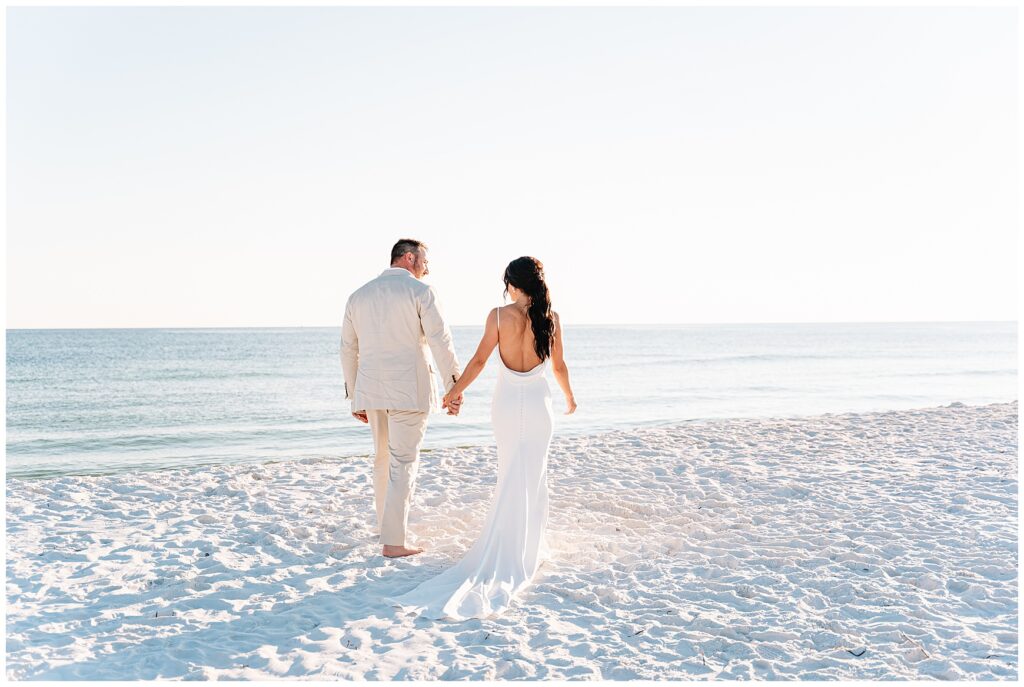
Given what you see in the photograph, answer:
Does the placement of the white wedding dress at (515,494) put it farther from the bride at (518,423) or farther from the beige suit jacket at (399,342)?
the beige suit jacket at (399,342)

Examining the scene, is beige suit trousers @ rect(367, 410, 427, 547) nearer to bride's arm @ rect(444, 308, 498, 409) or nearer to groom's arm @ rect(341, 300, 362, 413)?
groom's arm @ rect(341, 300, 362, 413)


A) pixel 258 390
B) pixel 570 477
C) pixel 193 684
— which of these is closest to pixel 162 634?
pixel 193 684

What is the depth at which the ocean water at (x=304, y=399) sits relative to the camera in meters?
13.6

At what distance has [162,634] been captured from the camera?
4180mm

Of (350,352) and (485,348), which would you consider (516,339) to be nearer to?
(485,348)

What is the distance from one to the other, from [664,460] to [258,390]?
1975 centimetres

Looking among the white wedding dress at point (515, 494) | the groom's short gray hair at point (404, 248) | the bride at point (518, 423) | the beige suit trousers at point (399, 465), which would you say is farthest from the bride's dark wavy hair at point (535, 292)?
the beige suit trousers at point (399, 465)

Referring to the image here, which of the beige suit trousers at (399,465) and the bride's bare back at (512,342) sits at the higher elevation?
the bride's bare back at (512,342)

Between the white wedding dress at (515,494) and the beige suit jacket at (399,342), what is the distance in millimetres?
490

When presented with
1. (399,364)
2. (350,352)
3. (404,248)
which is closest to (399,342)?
(399,364)

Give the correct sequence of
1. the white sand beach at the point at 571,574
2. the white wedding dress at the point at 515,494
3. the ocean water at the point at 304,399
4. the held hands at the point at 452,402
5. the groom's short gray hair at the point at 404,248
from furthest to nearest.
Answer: the ocean water at the point at 304,399 → the groom's short gray hair at the point at 404,248 → the held hands at the point at 452,402 → the white wedding dress at the point at 515,494 → the white sand beach at the point at 571,574

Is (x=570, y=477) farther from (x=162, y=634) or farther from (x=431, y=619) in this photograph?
(x=162, y=634)

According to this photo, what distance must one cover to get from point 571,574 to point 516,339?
1.57 meters

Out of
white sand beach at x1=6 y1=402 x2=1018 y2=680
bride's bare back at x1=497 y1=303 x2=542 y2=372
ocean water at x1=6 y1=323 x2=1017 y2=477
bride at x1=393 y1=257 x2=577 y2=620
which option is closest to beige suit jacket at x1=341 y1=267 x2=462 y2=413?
bride at x1=393 y1=257 x2=577 y2=620
